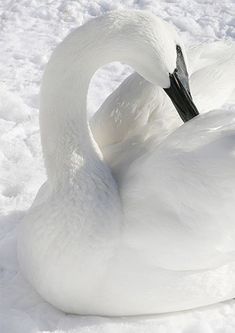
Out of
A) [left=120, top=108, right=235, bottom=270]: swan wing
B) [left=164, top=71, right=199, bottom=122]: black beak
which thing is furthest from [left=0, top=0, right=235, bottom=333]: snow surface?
[left=164, top=71, right=199, bottom=122]: black beak

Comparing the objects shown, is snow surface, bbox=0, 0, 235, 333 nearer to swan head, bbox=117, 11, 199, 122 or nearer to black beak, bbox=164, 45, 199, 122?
black beak, bbox=164, 45, 199, 122

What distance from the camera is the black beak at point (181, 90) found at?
2871 mm

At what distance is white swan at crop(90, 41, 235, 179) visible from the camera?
3.23m

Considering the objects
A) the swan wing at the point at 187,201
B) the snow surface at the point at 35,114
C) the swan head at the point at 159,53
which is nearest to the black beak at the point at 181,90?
the swan head at the point at 159,53

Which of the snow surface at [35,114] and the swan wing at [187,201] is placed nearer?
the swan wing at [187,201]

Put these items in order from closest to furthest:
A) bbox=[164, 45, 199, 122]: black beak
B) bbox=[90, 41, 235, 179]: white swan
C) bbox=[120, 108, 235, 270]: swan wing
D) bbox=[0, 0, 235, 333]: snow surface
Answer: bbox=[120, 108, 235, 270]: swan wing, bbox=[164, 45, 199, 122]: black beak, bbox=[0, 0, 235, 333]: snow surface, bbox=[90, 41, 235, 179]: white swan

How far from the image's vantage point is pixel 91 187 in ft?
9.82

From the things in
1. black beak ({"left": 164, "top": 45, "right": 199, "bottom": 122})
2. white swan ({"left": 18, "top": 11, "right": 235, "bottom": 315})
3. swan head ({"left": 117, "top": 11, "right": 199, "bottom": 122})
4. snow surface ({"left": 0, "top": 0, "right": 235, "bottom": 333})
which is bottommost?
snow surface ({"left": 0, "top": 0, "right": 235, "bottom": 333})

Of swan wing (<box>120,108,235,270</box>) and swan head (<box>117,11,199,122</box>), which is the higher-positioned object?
swan head (<box>117,11,199,122</box>)

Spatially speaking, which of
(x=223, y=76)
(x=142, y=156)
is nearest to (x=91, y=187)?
(x=142, y=156)

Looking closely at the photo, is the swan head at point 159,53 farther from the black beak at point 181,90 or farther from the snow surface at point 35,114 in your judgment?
the snow surface at point 35,114

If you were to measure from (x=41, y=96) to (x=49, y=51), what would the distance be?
232 centimetres

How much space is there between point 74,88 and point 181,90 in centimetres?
45

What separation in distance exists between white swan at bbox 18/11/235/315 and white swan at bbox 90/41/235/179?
7.6 inches
